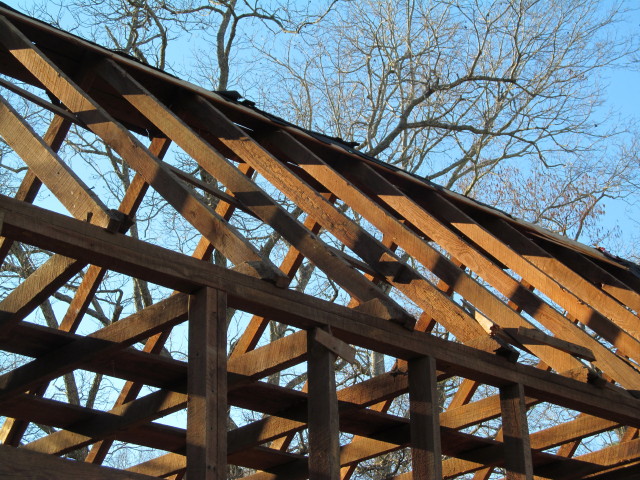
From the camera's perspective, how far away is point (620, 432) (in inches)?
688

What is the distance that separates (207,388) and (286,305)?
2.37 feet

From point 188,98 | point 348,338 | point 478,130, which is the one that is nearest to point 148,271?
point 348,338

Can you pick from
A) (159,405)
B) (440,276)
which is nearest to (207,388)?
(159,405)

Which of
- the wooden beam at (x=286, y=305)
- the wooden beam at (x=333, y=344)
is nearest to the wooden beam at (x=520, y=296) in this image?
the wooden beam at (x=286, y=305)

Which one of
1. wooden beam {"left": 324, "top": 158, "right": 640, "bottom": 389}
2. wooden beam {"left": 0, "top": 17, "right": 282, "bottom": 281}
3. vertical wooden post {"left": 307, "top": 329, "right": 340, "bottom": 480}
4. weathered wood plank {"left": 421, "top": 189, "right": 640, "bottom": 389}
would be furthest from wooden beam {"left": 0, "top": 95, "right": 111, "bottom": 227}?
weathered wood plank {"left": 421, "top": 189, "right": 640, "bottom": 389}

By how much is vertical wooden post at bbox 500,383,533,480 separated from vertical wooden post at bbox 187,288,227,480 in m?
2.07

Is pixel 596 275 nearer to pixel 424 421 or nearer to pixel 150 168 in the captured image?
pixel 424 421

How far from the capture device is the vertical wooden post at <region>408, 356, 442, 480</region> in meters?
4.94

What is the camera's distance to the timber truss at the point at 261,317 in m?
4.33

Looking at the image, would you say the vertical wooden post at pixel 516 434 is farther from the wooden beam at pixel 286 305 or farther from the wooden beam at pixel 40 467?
the wooden beam at pixel 40 467

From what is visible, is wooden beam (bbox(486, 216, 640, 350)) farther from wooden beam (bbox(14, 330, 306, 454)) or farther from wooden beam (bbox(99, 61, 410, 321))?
wooden beam (bbox(14, 330, 306, 454))

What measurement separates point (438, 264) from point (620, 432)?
41.9 ft

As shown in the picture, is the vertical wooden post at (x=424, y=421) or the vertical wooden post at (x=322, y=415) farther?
the vertical wooden post at (x=424, y=421)

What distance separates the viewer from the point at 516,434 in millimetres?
5531
